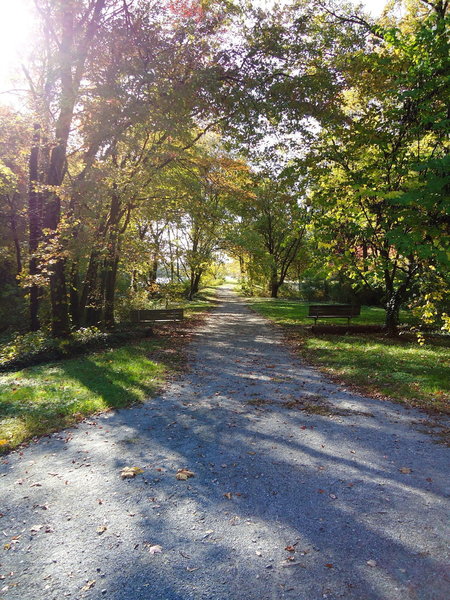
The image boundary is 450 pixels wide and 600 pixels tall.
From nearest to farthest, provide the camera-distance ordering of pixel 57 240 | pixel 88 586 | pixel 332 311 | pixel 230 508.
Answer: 1. pixel 88 586
2. pixel 230 508
3. pixel 57 240
4. pixel 332 311

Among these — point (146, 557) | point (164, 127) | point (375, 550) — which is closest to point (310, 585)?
point (375, 550)

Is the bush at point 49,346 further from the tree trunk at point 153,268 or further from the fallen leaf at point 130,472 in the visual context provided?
the fallen leaf at point 130,472

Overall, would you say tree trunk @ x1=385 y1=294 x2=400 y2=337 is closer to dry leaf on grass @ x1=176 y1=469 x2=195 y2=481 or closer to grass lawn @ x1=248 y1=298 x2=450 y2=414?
grass lawn @ x1=248 y1=298 x2=450 y2=414

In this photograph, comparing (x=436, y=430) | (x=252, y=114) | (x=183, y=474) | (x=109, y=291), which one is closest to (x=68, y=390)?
(x=183, y=474)

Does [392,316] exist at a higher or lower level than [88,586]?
higher

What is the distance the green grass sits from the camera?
5188 mm

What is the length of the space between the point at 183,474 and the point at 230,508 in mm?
748

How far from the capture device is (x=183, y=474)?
3.82 meters

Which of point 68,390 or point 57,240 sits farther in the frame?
point 57,240

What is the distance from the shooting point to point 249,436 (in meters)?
4.79

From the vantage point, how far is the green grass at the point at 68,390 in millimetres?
5188

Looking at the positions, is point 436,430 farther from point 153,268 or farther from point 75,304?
point 75,304

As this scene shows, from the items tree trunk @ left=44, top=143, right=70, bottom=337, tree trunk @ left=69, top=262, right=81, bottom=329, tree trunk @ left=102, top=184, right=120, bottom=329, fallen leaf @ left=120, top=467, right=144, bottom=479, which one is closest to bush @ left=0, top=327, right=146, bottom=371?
tree trunk @ left=44, top=143, right=70, bottom=337

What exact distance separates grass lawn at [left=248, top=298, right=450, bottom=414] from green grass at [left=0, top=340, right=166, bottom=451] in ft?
13.5
